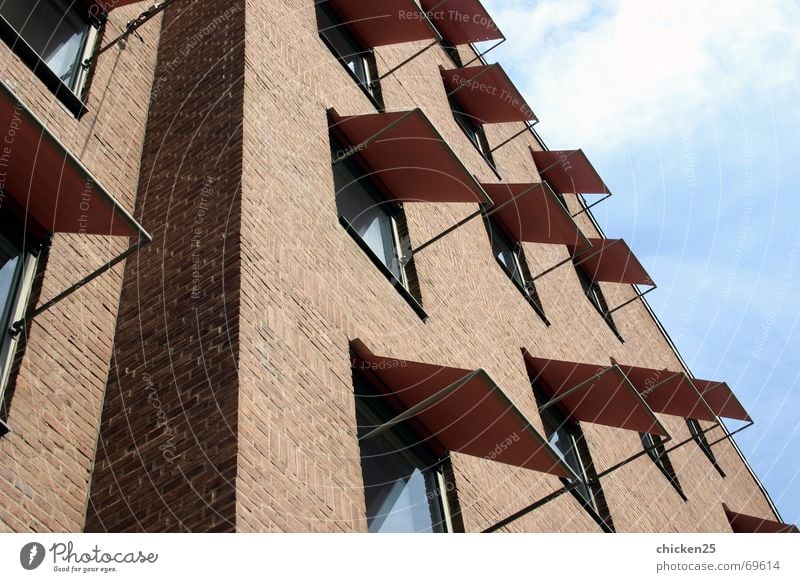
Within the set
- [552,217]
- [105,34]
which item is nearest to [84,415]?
[105,34]

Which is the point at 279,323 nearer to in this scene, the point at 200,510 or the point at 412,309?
the point at 200,510

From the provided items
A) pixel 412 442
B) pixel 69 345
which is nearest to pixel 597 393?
pixel 412 442

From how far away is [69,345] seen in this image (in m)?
7.35

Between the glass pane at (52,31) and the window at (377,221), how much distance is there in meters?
2.87

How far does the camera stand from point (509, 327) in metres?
13.1

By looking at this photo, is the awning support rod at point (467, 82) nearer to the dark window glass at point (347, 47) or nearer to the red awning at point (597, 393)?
the dark window glass at point (347, 47)

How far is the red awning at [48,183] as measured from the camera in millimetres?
6805

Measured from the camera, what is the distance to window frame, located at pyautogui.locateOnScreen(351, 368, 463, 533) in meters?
8.74

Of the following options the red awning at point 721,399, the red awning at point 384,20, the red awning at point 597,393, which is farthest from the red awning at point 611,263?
the red awning at point 384,20

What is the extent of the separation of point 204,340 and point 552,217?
27.9 ft

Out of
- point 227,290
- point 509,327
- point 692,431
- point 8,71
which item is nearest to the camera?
point 227,290

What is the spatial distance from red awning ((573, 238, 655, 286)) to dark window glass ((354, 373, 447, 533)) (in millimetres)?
10366

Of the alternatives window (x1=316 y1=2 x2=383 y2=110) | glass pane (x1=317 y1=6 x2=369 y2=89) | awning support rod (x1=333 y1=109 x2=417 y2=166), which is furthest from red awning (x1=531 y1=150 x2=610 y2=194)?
awning support rod (x1=333 y1=109 x2=417 y2=166)
